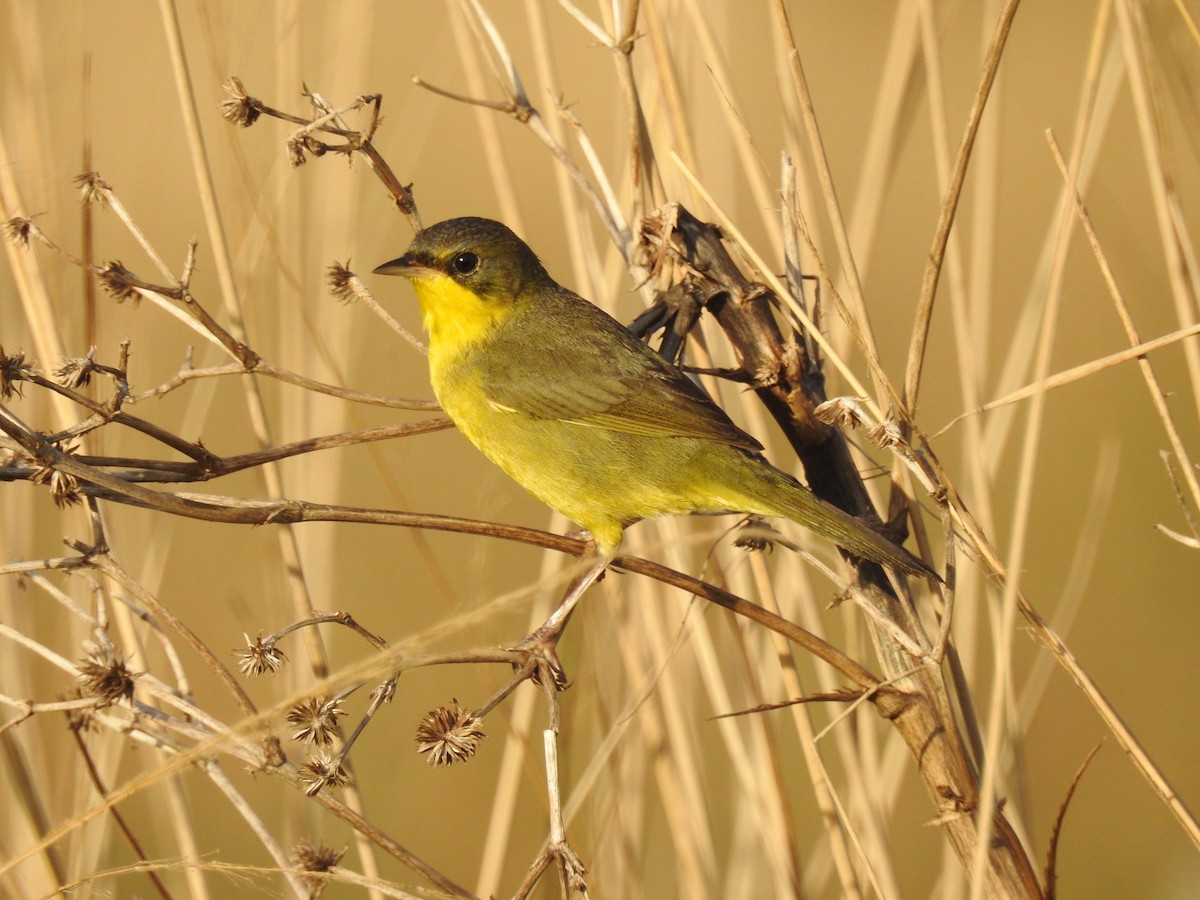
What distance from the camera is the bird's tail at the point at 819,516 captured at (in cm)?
215

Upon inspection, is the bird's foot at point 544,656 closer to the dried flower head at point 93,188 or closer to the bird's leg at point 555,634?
the bird's leg at point 555,634

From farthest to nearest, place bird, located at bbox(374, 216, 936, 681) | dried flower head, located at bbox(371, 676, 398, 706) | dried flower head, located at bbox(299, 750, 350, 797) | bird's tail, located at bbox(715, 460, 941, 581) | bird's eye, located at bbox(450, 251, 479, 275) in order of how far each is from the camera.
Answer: bird's eye, located at bbox(450, 251, 479, 275)
bird, located at bbox(374, 216, 936, 681)
bird's tail, located at bbox(715, 460, 941, 581)
dried flower head, located at bbox(371, 676, 398, 706)
dried flower head, located at bbox(299, 750, 350, 797)

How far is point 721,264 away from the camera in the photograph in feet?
7.64

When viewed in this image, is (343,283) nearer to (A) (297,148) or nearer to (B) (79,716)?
(A) (297,148)

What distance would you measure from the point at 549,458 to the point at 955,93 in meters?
7.37

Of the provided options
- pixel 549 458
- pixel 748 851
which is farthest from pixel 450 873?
pixel 549 458

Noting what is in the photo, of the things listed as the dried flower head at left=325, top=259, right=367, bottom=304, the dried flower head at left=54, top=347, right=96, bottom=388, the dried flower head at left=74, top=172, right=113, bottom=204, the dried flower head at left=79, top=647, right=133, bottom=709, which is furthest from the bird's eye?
the dried flower head at left=79, top=647, right=133, bottom=709

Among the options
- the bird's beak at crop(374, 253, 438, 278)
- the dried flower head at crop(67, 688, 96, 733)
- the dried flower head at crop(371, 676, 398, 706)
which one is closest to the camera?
the dried flower head at crop(371, 676, 398, 706)

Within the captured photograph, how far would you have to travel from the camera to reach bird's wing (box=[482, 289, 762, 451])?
2.83 m

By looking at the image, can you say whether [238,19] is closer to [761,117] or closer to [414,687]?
[414,687]

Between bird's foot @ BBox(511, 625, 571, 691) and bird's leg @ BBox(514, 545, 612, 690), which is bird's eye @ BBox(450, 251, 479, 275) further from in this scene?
bird's foot @ BBox(511, 625, 571, 691)

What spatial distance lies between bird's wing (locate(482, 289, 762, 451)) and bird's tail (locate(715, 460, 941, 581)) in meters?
0.18

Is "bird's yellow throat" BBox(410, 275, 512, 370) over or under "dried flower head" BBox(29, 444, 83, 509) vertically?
over

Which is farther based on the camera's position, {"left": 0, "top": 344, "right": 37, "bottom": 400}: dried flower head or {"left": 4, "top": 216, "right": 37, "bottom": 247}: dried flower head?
{"left": 4, "top": 216, "right": 37, "bottom": 247}: dried flower head
